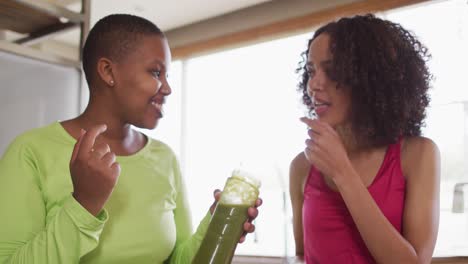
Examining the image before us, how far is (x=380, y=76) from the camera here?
3.47 ft

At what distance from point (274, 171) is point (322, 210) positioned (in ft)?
6.02

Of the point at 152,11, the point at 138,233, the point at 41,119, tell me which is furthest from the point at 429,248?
the point at 152,11

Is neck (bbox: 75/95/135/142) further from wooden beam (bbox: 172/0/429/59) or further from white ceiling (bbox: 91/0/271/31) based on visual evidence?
white ceiling (bbox: 91/0/271/31)

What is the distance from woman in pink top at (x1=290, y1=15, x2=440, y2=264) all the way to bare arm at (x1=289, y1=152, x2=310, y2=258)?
3 cm

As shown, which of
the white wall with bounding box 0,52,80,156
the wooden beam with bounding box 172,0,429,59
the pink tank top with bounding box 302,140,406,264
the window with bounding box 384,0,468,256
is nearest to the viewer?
the pink tank top with bounding box 302,140,406,264

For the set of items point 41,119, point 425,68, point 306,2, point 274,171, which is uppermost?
point 306,2

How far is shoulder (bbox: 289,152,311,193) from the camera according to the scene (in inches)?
46.9

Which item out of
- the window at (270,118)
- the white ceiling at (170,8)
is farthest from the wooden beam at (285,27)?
the white ceiling at (170,8)

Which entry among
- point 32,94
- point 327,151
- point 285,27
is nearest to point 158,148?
point 327,151

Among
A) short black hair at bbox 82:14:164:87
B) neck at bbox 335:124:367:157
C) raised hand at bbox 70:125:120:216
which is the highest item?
short black hair at bbox 82:14:164:87

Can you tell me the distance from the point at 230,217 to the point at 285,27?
2612mm

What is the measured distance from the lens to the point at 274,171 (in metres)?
2.87

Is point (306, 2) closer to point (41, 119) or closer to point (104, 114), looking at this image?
point (41, 119)

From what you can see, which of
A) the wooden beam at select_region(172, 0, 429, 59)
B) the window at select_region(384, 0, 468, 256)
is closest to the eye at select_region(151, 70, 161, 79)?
the window at select_region(384, 0, 468, 256)
